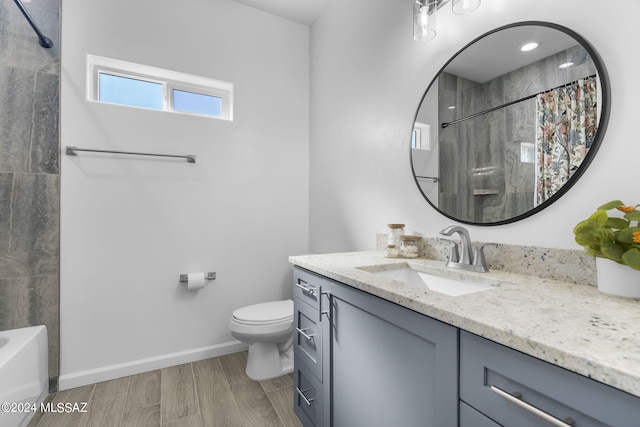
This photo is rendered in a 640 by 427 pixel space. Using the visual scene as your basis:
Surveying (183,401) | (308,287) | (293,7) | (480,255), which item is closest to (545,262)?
(480,255)

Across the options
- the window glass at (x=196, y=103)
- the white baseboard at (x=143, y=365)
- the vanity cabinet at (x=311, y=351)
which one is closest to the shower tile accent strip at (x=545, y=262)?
the vanity cabinet at (x=311, y=351)

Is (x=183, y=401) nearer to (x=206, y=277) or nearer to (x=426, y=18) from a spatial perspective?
(x=206, y=277)

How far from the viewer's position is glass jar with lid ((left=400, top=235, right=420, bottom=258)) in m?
1.49

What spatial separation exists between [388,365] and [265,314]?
1.18 m

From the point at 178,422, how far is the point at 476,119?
6.83 ft

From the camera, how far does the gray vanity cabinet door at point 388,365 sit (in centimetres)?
73

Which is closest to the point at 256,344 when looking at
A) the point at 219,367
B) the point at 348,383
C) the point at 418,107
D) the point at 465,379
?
the point at 219,367

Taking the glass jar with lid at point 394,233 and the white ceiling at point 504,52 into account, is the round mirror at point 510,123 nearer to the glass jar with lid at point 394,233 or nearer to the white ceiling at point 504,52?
the white ceiling at point 504,52

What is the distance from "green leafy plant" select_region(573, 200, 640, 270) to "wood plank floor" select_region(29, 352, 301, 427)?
1.50m

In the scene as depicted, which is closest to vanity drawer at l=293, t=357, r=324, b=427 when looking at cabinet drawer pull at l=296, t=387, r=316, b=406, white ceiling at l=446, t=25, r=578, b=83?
cabinet drawer pull at l=296, t=387, r=316, b=406

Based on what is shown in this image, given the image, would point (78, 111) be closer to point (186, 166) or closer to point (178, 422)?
point (186, 166)

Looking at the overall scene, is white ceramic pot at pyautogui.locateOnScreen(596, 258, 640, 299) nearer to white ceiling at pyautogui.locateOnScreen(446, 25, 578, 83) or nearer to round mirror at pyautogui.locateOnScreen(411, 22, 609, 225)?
round mirror at pyautogui.locateOnScreen(411, 22, 609, 225)

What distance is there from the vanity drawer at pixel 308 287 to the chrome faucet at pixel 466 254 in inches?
22.2

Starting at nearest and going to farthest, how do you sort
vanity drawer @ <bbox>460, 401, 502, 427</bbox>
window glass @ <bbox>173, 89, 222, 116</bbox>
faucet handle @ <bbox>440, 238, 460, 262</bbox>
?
vanity drawer @ <bbox>460, 401, 502, 427</bbox>, faucet handle @ <bbox>440, 238, 460, 262</bbox>, window glass @ <bbox>173, 89, 222, 116</bbox>
